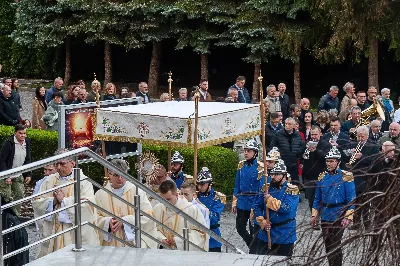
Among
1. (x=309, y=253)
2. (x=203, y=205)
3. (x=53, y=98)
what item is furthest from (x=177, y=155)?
(x=309, y=253)

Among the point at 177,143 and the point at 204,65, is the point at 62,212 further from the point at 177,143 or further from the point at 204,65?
the point at 204,65

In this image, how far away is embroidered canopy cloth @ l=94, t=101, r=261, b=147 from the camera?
1295 cm

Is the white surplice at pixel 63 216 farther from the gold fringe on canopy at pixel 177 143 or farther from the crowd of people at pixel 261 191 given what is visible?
the gold fringe on canopy at pixel 177 143

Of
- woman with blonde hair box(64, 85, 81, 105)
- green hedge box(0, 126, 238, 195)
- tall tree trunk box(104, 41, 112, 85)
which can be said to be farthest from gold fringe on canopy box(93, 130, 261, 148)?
tall tree trunk box(104, 41, 112, 85)

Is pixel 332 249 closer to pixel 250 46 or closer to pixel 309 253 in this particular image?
pixel 309 253

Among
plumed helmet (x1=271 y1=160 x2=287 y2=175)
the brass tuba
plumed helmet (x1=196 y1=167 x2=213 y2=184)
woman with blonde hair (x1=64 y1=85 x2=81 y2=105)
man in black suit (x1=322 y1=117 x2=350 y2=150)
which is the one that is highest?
woman with blonde hair (x1=64 y1=85 x2=81 y2=105)

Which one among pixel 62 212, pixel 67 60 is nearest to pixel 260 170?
pixel 62 212

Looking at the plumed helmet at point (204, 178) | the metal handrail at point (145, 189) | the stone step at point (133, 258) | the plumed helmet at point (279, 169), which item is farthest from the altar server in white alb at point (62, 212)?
the plumed helmet at point (279, 169)

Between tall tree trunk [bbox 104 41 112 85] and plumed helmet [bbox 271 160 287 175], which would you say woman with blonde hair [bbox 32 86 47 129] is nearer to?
plumed helmet [bbox 271 160 287 175]

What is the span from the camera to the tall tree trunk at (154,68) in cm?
3328

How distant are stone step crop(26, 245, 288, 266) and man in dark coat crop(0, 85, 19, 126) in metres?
10.8

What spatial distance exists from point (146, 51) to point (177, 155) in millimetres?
22453

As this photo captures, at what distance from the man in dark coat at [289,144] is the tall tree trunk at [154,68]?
691 inches

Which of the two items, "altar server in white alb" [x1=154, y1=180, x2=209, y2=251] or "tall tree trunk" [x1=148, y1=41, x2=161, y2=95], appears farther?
"tall tree trunk" [x1=148, y1=41, x2=161, y2=95]
